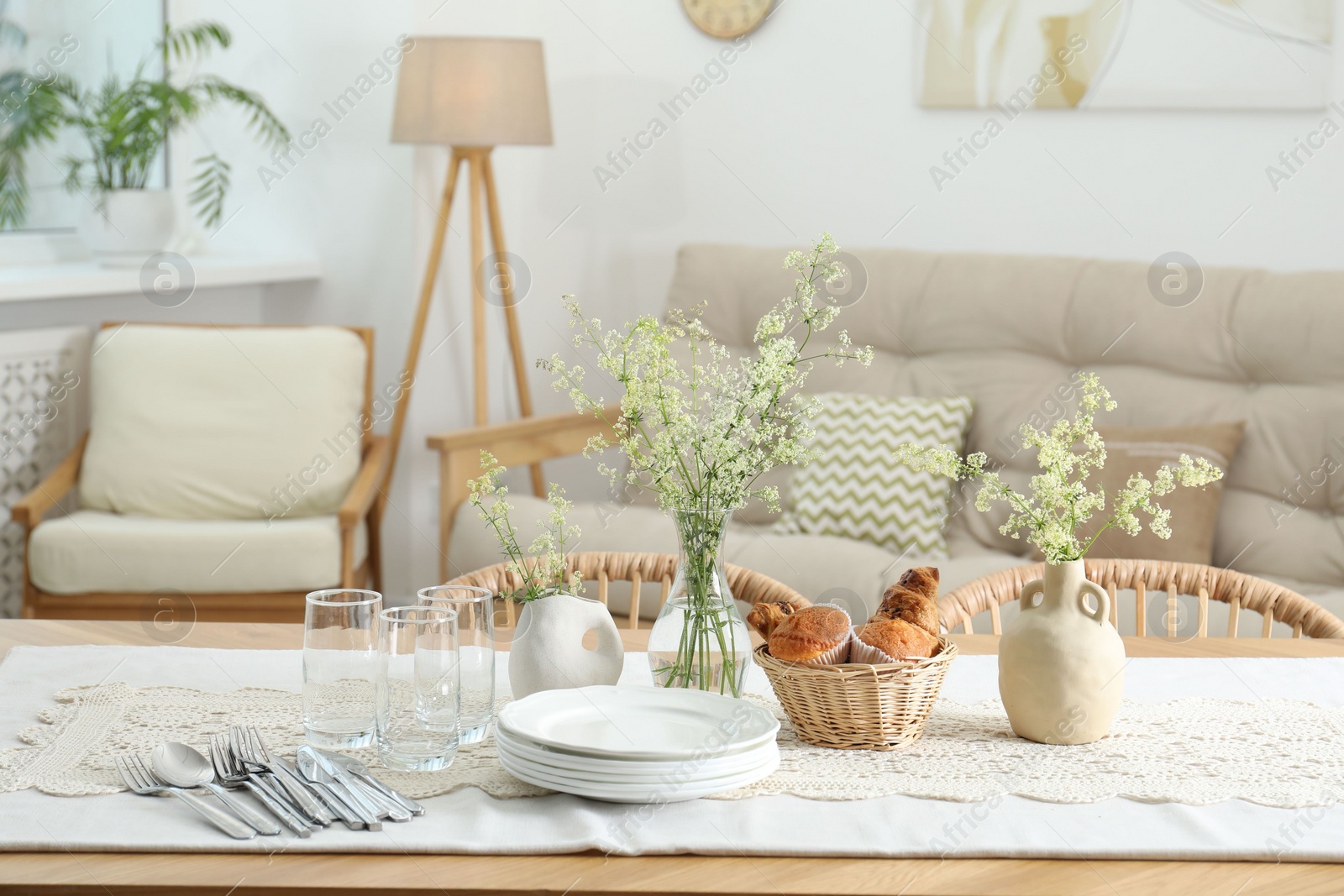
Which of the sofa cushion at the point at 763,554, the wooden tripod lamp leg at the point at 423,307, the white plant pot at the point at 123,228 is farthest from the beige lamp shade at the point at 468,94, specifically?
the sofa cushion at the point at 763,554

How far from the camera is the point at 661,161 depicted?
3.51 meters

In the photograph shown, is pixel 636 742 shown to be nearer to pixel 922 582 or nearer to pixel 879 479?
pixel 922 582

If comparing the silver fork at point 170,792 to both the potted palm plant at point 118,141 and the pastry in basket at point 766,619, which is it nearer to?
the pastry in basket at point 766,619

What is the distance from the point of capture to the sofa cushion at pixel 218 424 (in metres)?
2.90

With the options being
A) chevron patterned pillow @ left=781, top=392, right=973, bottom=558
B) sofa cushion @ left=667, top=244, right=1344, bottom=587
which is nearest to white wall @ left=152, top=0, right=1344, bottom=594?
sofa cushion @ left=667, top=244, right=1344, bottom=587

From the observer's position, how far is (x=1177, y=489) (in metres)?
2.48

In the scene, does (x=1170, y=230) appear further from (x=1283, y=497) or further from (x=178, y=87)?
(x=178, y=87)

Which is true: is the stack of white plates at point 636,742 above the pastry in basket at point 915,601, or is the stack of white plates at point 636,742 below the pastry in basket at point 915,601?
below

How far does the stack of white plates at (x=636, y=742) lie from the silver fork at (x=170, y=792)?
0.19 metres

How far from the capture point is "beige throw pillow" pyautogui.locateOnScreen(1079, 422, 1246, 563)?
2416 millimetres

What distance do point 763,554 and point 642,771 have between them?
1613mm

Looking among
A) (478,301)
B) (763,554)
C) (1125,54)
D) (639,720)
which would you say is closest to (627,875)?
(639,720)

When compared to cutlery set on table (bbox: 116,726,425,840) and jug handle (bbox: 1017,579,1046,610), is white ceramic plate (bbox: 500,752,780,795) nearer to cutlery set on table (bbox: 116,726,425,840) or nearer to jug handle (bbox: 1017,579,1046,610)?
cutlery set on table (bbox: 116,726,425,840)

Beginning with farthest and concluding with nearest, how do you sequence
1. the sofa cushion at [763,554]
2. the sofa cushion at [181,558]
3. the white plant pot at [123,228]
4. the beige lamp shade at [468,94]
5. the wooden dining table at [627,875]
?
the white plant pot at [123,228] → the beige lamp shade at [468,94] → the sofa cushion at [181,558] → the sofa cushion at [763,554] → the wooden dining table at [627,875]
